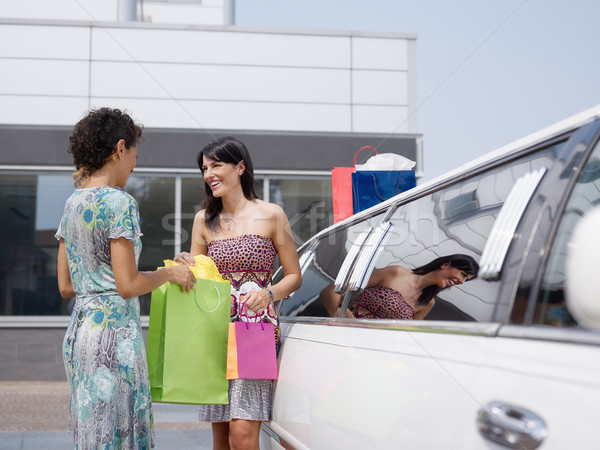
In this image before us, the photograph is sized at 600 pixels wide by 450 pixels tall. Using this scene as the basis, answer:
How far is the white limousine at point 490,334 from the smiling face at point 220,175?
0.97 meters

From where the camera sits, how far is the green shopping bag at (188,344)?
2.59 m

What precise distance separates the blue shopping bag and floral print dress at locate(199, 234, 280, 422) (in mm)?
1119

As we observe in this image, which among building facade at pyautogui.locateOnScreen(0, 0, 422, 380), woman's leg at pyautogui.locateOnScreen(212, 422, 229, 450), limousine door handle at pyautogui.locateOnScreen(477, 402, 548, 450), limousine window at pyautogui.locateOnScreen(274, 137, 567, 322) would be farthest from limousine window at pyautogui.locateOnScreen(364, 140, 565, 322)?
building facade at pyautogui.locateOnScreen(0, 0, 422, 380)

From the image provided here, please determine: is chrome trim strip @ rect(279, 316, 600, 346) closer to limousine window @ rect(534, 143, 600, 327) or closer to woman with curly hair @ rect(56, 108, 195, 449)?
limousine window @ rect(534, 143, 600, 327)

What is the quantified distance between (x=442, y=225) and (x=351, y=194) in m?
2.22

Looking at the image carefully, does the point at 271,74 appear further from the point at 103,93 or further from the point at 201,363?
the point at 201,363

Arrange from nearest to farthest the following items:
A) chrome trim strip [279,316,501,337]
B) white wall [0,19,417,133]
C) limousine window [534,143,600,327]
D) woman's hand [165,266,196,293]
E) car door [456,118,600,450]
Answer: car door [456,118,600,450] < limousine window [534,143,600,327] < chrome trim strip [279,316,501,337] < woman's hand [165,266,196,293] < white wall [0,19,417,133]

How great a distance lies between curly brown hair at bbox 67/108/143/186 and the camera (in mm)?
2449

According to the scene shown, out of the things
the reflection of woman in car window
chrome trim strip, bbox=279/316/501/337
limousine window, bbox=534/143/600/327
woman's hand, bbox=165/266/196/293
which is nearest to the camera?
limousine window, bbox=534/143/600/327

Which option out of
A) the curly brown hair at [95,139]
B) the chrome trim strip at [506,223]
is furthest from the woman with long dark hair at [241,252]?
the chrome trim strip at [506,223]

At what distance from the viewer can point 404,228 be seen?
237 centimetres

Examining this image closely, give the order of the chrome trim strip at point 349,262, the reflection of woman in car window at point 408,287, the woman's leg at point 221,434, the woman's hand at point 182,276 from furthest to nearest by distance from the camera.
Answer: the woman's leg at point 221,434
the chrome trim strip at point 349,262
the woman's hand at point 182,276
the reflection of woman in car window at point 408,287

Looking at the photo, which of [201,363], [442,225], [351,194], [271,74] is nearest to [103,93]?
[271,74]

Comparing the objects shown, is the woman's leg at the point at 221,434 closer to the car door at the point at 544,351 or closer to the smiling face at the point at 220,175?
the smiling face at the point at 220,175
